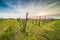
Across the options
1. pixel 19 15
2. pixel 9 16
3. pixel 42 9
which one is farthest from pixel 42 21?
pixel 9 16

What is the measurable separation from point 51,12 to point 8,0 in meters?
0.82

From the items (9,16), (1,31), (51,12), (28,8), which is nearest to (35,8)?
(28,8)

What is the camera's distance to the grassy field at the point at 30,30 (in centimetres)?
264

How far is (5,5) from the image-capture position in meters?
2.76

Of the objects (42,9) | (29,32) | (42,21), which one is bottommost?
(29,32)

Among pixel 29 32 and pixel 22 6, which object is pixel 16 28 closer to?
pixel 29 32

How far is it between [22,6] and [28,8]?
0.38 feet

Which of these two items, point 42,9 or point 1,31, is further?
point 42,9

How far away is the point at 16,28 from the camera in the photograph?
270cm

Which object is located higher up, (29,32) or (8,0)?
(8,0)

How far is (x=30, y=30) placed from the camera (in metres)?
2.72

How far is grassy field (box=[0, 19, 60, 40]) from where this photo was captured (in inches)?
104

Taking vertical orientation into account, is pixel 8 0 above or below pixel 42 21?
above

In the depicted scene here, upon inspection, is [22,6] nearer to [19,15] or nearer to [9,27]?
[19,15]
